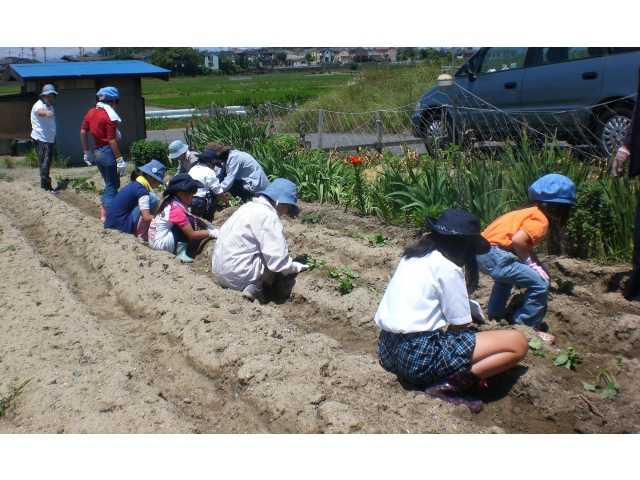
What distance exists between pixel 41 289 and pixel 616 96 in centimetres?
706

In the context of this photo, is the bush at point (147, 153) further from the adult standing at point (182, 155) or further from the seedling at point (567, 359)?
the seedling at point (567, 359)

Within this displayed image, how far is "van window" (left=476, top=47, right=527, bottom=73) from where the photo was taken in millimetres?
9828

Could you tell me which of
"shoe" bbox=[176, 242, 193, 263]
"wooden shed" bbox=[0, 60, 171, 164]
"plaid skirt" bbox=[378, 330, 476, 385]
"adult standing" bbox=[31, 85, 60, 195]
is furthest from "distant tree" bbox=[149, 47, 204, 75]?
"plaid skirt" bbox=[378, 330, 476, 385]

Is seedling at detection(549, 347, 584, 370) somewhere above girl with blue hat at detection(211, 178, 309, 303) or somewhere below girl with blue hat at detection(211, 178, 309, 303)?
below

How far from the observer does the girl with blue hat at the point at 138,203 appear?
746 cm

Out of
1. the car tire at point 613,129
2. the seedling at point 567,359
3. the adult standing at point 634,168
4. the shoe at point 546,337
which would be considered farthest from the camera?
the car tire at point 613,129

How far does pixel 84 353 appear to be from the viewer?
15.3ft

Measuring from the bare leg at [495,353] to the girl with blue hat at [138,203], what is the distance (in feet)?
15.3

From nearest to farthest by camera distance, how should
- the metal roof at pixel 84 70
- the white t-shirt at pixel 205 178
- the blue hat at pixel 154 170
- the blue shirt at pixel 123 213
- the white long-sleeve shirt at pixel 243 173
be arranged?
the blue hat at pixel 154 170, the blue shirt at pixel 123 213, the white t-shirt at pixel 205 178, the white long-sleeve shirt at pixel 243 173, the metal roof at pixel 84 70

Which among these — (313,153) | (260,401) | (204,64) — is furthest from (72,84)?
→ (204,64)

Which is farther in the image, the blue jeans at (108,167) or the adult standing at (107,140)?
the blue jeans at (108,167)

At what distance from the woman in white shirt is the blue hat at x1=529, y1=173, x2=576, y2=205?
109 centimetres

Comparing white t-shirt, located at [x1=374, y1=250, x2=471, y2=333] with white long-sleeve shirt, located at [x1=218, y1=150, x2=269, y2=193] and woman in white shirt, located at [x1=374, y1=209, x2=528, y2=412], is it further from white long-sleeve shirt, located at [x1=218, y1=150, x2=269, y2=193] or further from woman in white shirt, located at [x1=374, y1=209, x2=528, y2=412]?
white long-sleeve shirt, located at [x1=218, y1=150, x2=269, y2=193]

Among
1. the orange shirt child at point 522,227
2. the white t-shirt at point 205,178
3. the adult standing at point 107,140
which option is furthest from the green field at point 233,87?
the orange shirt child at point 522,227
